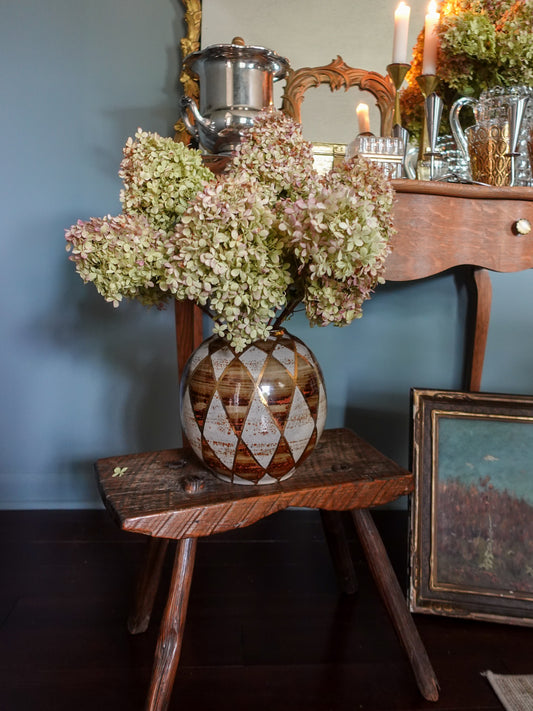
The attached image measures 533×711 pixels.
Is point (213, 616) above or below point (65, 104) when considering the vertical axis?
below

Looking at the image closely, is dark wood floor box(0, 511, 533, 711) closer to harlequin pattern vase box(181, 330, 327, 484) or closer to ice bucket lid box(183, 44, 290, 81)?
harlequin pattern vase box(181, 330, 327, 484)

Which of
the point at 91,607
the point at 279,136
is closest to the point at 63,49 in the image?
the point at 279,136

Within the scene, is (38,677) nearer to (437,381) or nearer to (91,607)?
(91,607)

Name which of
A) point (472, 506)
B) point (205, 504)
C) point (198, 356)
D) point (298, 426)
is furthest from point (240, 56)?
point (472, 506)

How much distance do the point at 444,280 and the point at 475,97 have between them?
423mm

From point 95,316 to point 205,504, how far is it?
76cm

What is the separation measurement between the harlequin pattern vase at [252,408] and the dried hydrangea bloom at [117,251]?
156mm

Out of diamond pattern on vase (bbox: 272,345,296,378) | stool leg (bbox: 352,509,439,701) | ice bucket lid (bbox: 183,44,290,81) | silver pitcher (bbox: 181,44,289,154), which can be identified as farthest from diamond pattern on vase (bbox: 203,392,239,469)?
ice bucket lid (bbox: 183,44,290,81)

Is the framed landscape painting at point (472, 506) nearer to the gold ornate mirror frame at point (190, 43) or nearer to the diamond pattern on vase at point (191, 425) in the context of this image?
the diamond pattern on vase at point (191, 425)

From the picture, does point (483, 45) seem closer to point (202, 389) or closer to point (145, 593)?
point (202, 389)

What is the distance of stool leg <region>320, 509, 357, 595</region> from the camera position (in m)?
1.06

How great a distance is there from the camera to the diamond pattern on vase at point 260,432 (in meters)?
0.76

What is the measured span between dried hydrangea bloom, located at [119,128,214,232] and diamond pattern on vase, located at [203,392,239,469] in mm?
257

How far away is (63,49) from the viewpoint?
4.09ft
